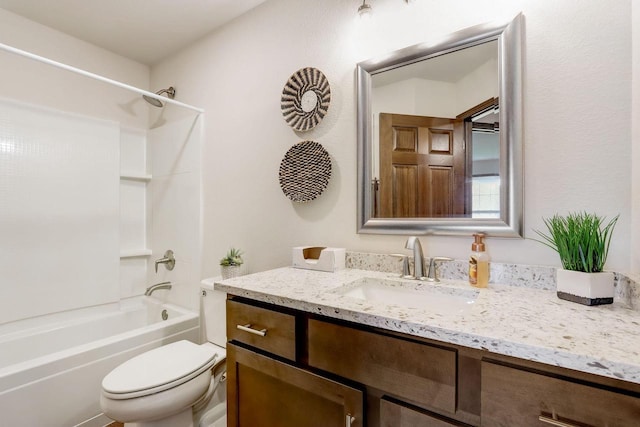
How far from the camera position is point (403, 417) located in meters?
0.75

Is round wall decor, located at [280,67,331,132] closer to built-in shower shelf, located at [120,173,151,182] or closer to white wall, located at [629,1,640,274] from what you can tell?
white wall, located at [629,1,640,274]

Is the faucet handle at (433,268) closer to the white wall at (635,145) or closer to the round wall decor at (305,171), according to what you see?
the white wall at (635,145)

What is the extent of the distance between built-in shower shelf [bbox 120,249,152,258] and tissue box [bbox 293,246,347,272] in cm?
165

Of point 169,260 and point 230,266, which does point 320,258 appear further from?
point 169,260

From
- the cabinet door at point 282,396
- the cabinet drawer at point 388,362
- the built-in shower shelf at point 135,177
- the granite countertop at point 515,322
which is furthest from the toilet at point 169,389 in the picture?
the built-in shower shelf at point 135,177

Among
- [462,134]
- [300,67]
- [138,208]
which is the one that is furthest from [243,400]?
[138,208]

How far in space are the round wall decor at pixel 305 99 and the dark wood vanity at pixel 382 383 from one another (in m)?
0.97

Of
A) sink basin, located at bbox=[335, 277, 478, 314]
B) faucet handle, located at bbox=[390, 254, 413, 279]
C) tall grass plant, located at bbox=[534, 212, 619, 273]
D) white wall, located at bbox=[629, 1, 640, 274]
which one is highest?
white wall, located at bbox=[629, 1, 640, 274]

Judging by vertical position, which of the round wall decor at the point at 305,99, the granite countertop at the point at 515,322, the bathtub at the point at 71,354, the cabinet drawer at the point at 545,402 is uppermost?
the round wall decor at the point at 305,99

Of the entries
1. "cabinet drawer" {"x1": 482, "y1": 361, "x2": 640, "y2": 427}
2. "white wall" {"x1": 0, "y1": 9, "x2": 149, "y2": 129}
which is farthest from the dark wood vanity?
"white wall" {"x1": 0, "y1": 9, "x2": 149, "y2": 129}

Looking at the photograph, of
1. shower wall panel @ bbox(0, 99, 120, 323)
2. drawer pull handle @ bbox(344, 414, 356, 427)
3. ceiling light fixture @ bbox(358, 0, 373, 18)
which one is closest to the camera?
drawer pull handle @ bbox(344, 414, 356, 427)

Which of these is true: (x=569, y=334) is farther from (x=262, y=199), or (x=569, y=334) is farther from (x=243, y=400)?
(x=262, y=199)

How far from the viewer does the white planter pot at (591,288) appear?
84 centimetres

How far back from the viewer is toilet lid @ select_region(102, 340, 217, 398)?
122 cm
